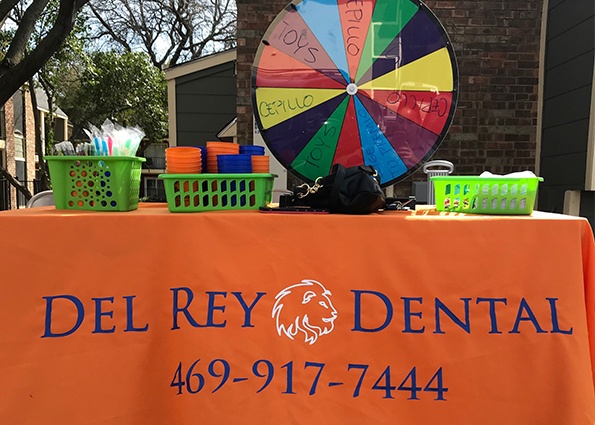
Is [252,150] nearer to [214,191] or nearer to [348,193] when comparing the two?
[214,191]

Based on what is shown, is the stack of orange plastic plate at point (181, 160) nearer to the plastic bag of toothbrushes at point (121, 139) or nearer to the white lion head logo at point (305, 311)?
the plastic bag of toothbrushes at point (121, 139)

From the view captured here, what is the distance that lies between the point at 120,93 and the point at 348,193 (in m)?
15.1

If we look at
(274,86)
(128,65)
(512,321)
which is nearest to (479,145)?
(274,86)

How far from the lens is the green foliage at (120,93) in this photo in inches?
572

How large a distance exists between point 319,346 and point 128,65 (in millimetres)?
15432

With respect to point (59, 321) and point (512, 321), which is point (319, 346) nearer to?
point (512, 321)

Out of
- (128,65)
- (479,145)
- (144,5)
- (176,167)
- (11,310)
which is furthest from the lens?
(144,5)

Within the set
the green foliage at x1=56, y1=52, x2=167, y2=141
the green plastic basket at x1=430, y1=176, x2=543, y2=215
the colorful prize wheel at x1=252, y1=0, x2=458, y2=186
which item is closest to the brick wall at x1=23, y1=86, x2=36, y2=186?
the green foliage at x1=56, y1=52, x2=167, y2=141

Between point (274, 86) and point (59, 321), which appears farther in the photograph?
point (274, 86)

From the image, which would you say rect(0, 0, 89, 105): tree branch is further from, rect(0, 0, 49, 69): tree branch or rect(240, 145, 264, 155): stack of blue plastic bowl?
rect(240, 145, 264, 155): stack of blue plastic bowl

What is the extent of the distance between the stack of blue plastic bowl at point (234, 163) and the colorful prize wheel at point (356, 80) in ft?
1.64

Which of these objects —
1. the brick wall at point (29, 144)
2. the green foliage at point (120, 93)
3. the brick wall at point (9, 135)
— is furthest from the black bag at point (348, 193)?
the brick wall at point (29, 144)

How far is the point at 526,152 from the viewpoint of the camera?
426cm

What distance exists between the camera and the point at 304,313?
154 cm
